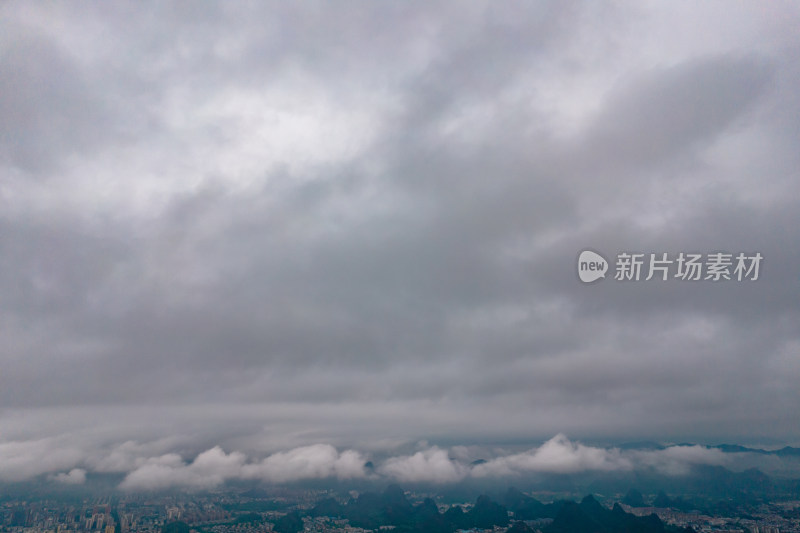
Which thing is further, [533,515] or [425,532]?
[533,515]

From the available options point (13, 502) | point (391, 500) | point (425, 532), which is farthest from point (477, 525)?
point (13, 502)

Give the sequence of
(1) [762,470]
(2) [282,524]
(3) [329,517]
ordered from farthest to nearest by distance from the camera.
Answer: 1. (1) [762,470]
2. (3) [329,517]
3. (2) [282,524]

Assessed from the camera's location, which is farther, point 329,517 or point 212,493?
point 212,493

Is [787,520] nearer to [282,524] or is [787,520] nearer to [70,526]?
[282,524]

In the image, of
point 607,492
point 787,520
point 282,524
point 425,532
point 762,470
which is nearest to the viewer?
point 787,520

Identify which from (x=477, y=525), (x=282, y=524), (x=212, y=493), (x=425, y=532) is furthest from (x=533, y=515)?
(x=212, y=493)

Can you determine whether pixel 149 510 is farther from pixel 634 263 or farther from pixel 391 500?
pixel 634 263

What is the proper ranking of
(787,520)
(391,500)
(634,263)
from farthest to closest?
(391,500)
(787,520)
(634,263)

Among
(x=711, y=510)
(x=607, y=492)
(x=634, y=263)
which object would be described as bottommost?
(x=607, y=492)

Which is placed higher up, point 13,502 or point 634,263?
point 634,263
